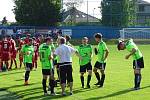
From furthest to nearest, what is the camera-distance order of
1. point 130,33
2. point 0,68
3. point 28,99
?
point 130,33 → point 0,68 → point 28,99

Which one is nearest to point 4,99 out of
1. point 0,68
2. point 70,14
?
point 0,68

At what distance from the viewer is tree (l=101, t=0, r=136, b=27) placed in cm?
7062

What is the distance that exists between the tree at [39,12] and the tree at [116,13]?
23.1 ft

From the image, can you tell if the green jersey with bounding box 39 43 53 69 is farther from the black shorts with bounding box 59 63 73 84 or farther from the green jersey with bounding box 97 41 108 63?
the green jersey with bounding box 97 41 108 63

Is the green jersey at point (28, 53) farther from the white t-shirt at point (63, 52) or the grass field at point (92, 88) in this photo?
the white t-shirt at point (63, 52)

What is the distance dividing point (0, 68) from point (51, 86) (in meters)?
10.2

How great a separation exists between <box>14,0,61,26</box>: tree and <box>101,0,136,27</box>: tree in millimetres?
7048

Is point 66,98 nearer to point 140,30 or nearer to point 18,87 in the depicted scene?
point 18,87

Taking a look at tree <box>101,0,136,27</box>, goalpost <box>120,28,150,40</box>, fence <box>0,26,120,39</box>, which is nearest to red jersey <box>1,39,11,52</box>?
fence <box>0,26,120,39</box>

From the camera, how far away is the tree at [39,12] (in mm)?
68688

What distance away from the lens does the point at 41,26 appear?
6825cm

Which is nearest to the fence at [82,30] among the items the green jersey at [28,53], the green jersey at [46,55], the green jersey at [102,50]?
the green jersey at [28,53]

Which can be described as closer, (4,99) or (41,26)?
(4,99)

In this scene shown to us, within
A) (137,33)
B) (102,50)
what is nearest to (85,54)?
(102,50)
